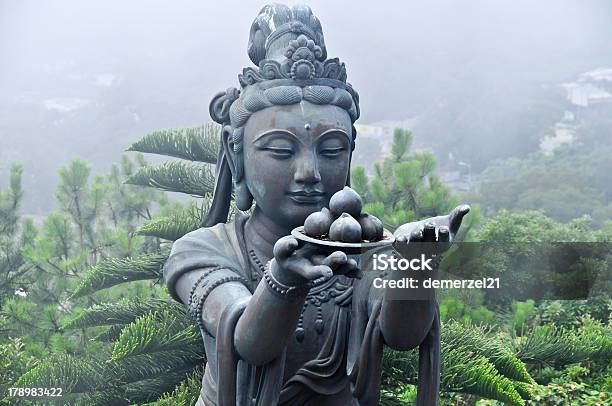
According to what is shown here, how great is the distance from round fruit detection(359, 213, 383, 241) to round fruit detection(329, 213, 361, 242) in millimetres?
60

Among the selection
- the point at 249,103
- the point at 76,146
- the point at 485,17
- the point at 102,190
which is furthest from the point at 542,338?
the point at 485,17

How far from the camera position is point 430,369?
8.15ft

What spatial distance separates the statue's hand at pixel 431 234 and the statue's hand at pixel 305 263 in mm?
144

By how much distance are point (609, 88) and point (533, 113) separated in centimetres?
173

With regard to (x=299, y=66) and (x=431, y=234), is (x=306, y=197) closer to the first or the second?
(x=299, y=66)

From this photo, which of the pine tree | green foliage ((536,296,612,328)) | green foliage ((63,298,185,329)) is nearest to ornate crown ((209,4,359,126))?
the pine tree

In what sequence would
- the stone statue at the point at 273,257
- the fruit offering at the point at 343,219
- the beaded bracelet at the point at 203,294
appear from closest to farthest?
the fruit offering at the point at 343,219 → the stone statue at the point at 273,257 → the beaded bracelet at the point at 203,294

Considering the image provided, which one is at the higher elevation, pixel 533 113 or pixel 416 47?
pixel 416 47

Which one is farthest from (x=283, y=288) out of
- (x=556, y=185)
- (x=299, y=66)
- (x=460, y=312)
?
(x=556, y=185)

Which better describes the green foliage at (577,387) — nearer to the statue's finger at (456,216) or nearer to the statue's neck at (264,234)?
the statue's neck at (264,234)

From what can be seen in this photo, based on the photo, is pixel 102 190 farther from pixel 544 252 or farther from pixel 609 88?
pixel 609 88

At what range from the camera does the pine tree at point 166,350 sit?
12.9ft

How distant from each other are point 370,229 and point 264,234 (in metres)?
0.83

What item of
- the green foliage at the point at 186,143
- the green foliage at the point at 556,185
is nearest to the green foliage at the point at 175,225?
the green foliage at the point at 186,143
